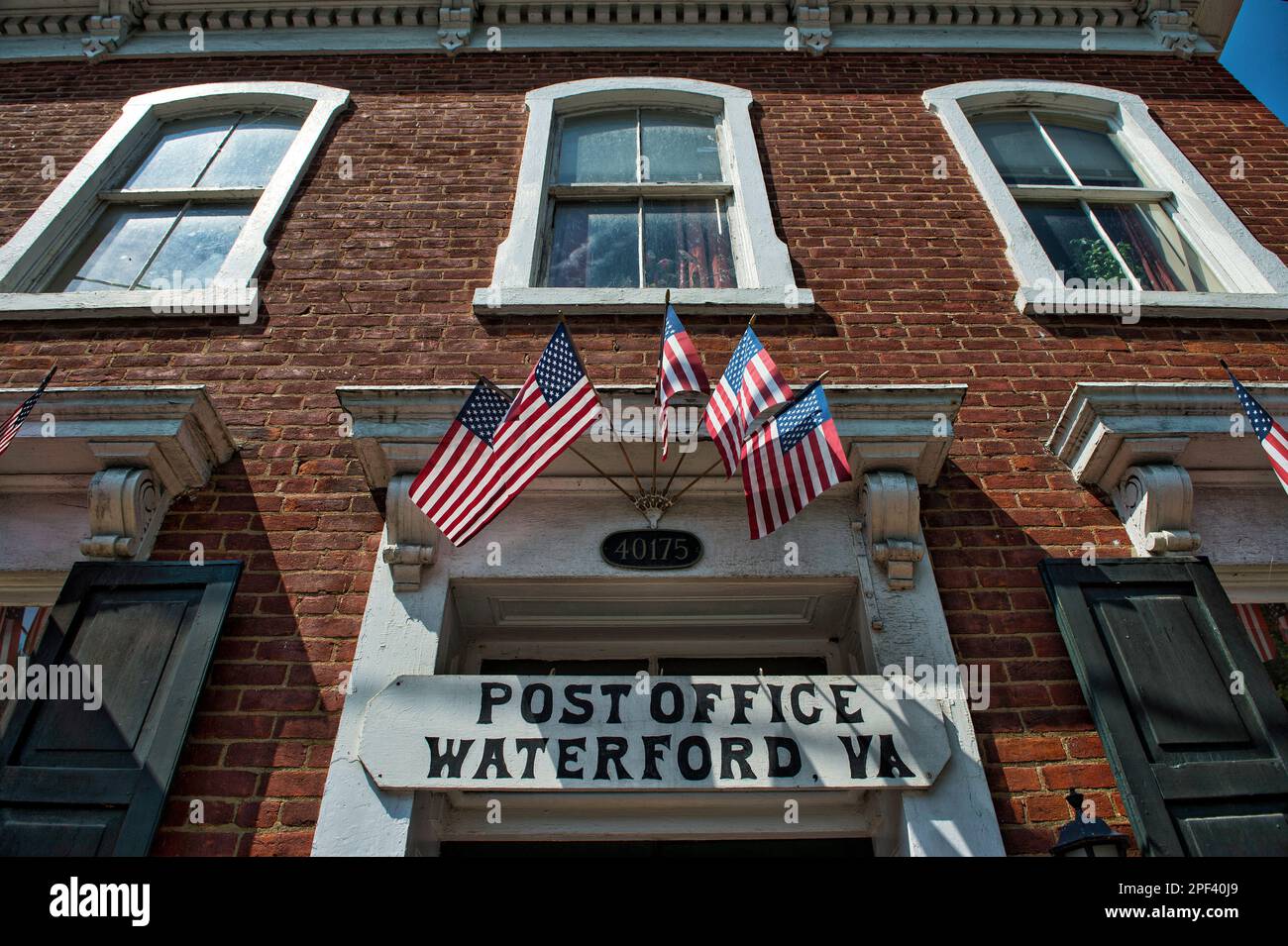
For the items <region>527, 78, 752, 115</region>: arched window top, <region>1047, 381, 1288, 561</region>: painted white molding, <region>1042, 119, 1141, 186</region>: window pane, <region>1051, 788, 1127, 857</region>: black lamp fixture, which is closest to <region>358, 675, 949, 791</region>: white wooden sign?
<region>1051, 788, 1127, 857</region>: black lamp fixture

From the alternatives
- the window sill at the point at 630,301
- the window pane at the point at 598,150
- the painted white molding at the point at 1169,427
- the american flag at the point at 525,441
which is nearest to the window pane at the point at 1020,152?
the window sill at the point at 630,301

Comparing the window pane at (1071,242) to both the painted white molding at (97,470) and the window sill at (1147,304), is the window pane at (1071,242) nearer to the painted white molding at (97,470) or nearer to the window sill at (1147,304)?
the window sill at (1147,304)

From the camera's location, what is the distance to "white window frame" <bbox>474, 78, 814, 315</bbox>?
15.8 feet

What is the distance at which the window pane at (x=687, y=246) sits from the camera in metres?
5.28

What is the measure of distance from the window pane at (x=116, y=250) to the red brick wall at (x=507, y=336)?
43 centimetres


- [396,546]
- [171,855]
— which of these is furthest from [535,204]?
[171,855]

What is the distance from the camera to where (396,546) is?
3.73m

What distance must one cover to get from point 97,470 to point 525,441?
2059 mm

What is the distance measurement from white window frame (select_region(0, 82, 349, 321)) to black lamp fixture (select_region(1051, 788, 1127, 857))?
4498 mm

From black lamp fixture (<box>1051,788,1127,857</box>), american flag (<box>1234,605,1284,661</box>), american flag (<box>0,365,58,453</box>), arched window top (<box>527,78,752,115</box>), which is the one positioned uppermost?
arched window top (<box>527,78,752,115</box>)

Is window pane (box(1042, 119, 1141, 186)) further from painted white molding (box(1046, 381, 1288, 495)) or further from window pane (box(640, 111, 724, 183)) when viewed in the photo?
painted white molding (box(1046, 381, 1288, 495))

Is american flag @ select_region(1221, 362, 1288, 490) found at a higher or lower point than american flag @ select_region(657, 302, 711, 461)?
lower
